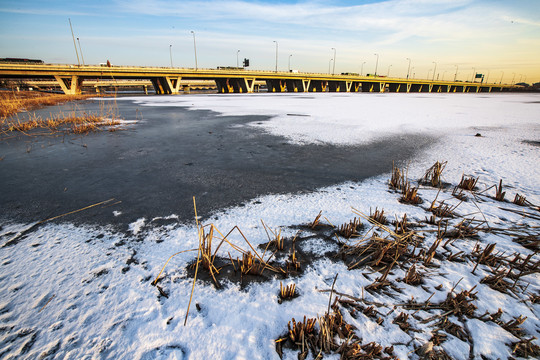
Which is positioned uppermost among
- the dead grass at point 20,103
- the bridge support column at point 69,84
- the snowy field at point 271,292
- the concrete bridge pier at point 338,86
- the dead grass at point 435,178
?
the concrete bridge pier at point 338,86

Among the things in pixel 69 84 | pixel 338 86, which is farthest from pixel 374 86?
pixel 69 84

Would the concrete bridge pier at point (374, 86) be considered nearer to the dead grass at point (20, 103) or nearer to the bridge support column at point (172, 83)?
the bridge support column at point (172, 83)

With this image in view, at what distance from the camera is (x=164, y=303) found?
6.53 ft

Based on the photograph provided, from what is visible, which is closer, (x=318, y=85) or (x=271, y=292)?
(x=271, y=292)

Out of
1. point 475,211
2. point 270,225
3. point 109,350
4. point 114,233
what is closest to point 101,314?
point 109,350

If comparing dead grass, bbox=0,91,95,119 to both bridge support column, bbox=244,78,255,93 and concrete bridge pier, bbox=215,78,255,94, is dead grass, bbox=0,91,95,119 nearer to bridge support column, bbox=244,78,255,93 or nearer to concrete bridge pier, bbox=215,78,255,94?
concrete bridge pier, bbox=215,78,255,94

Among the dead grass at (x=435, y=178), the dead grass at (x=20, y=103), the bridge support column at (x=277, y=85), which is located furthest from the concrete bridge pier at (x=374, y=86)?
the dead grass at (x=435, y=178)

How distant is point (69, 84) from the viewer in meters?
41.2

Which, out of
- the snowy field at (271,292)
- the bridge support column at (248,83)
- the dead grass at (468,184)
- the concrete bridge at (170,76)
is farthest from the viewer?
the bridge support column at (248,83)

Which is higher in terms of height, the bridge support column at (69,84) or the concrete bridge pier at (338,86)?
the concrete bridge pier at (338,86)

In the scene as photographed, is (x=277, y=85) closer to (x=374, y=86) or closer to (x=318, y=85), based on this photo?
(x=318, y=85)

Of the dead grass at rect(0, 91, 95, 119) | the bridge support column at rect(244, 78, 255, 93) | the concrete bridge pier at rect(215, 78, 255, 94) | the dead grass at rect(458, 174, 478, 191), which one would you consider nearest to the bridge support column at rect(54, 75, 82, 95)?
the dead grass at rect(0, 91, 95, 119)

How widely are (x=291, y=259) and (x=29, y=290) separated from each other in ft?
7.90

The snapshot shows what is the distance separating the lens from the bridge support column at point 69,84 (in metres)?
38.7
